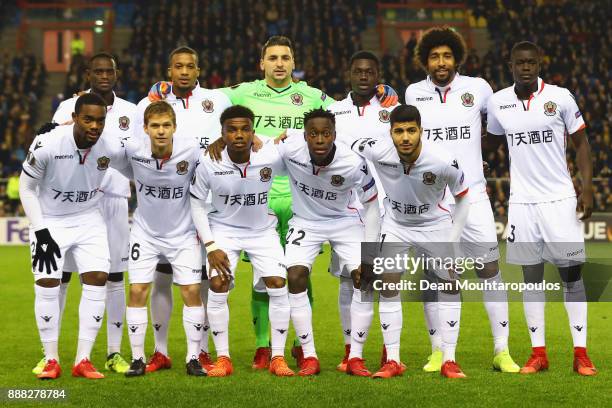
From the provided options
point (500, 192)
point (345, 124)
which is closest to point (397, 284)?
point (345, 124)

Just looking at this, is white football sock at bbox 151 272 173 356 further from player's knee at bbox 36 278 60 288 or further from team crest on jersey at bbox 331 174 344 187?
team crest on jersey at bbox 331 174 344 187

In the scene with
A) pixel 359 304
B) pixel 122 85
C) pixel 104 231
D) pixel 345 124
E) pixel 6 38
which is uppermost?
pixel 6 38

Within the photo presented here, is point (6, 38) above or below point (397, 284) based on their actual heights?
above

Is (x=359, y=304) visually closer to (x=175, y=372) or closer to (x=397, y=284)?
(x=397, y=284)

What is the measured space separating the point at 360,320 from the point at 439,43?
2.35m

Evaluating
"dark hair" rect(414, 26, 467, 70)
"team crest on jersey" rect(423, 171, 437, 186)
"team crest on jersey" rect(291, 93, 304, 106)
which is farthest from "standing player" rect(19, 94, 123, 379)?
"dark hair" rect(414, 26, 467, 70)

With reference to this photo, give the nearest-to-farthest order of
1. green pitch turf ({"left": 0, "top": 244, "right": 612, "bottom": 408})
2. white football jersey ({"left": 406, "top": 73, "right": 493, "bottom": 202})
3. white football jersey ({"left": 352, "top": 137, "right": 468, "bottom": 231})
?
green pitch turf ({"left": 0, "top": 244, "right": 612, "bottom": 408}), white football jersey ({"left": 352, "top": 137, "right": 468, "bottom": 231}), white football jersey ({"left": 406, "top": 73, "right": 493, "bottom": 202})

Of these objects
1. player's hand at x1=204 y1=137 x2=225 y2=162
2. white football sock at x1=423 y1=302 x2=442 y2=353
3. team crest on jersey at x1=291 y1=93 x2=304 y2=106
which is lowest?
white football sock at x1=423 y1=302 x2=442 y2=353

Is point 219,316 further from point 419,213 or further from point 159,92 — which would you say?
point 159,92

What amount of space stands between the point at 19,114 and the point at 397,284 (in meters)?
21.0

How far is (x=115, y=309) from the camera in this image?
8320 mm

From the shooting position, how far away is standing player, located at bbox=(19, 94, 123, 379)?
7.49 meters

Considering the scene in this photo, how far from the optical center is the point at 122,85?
27.6 metres

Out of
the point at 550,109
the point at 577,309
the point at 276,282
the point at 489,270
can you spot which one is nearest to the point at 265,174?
the point at 276,282
